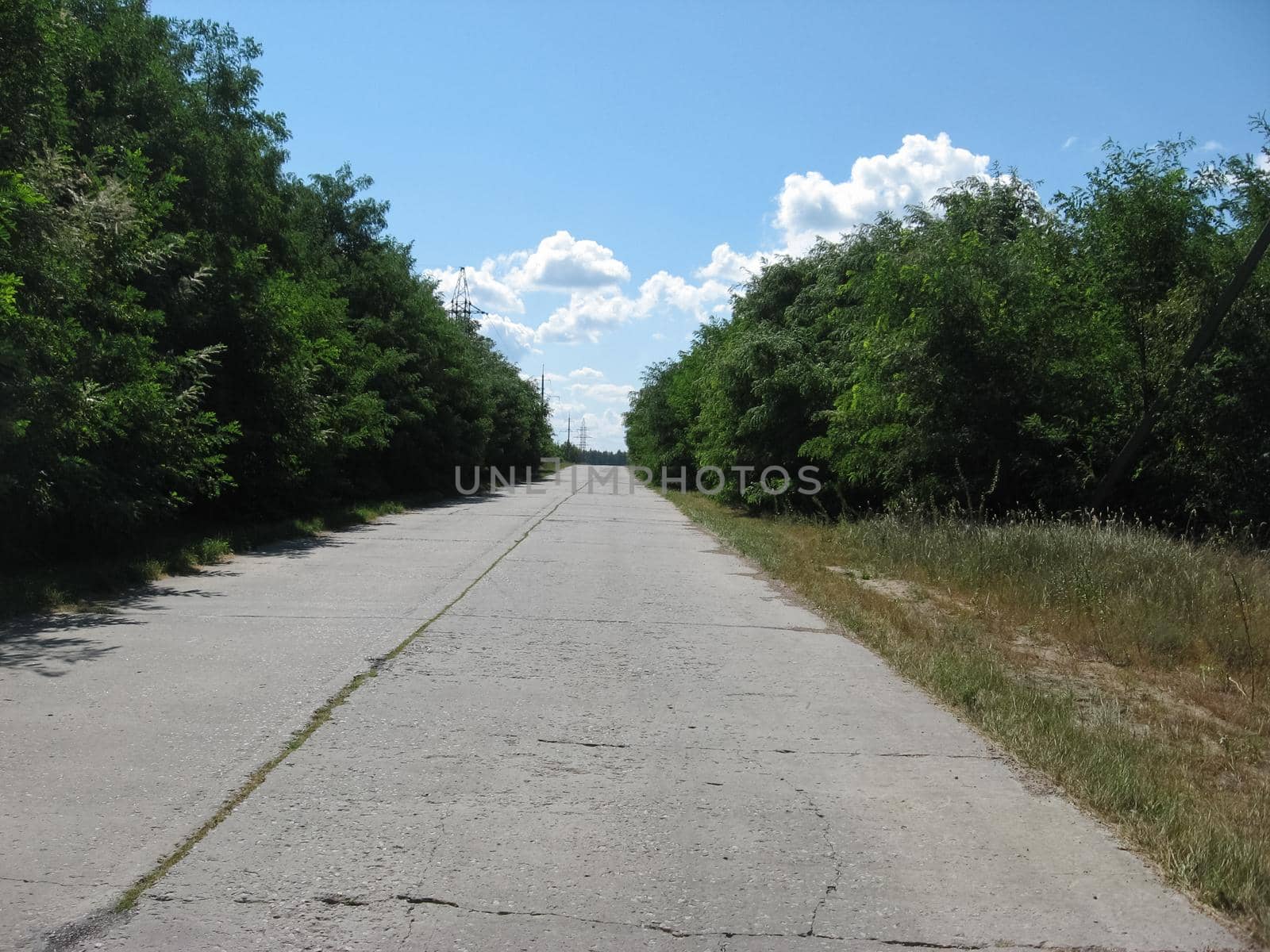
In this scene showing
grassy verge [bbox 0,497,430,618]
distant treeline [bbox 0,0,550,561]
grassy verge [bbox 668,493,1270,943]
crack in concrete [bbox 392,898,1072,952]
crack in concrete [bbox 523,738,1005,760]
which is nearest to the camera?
crack in concrete [bbox 392,898,1072,952]

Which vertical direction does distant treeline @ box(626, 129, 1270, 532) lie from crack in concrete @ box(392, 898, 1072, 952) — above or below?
above

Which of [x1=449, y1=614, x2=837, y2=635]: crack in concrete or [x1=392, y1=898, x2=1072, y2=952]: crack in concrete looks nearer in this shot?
[x1=392, y1=898, x2=1072, y2=952]: crack in concrete

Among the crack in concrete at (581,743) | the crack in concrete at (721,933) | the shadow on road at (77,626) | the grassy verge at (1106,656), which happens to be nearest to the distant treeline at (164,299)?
the shadow on road at (77,626)

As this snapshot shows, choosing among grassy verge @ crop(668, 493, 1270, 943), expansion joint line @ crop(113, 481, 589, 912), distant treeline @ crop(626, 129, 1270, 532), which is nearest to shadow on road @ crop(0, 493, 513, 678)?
expansion joint line @ crop(113, 481, 589, 912)

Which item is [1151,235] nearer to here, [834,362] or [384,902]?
[834,362]

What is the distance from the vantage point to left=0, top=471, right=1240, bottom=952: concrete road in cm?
361

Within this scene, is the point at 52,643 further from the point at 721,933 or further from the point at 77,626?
Result: the point at 721,933

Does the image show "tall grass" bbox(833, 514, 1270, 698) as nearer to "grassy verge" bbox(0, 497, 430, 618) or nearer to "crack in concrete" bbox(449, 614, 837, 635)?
"crack in concrete" bbox(449, 614, 837, 635)

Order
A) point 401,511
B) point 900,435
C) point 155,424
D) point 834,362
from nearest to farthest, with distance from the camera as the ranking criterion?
point 155,424, point 900,435, point 834,362, point 401,511

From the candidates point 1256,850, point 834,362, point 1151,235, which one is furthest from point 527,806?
point 834,362

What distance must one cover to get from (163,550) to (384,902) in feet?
38.9

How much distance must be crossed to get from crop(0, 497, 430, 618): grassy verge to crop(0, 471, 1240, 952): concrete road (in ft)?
9.70

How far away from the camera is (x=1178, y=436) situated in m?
17.3

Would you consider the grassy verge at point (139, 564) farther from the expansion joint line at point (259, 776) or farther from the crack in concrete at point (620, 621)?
the crack in concrete at point (620, 621)
